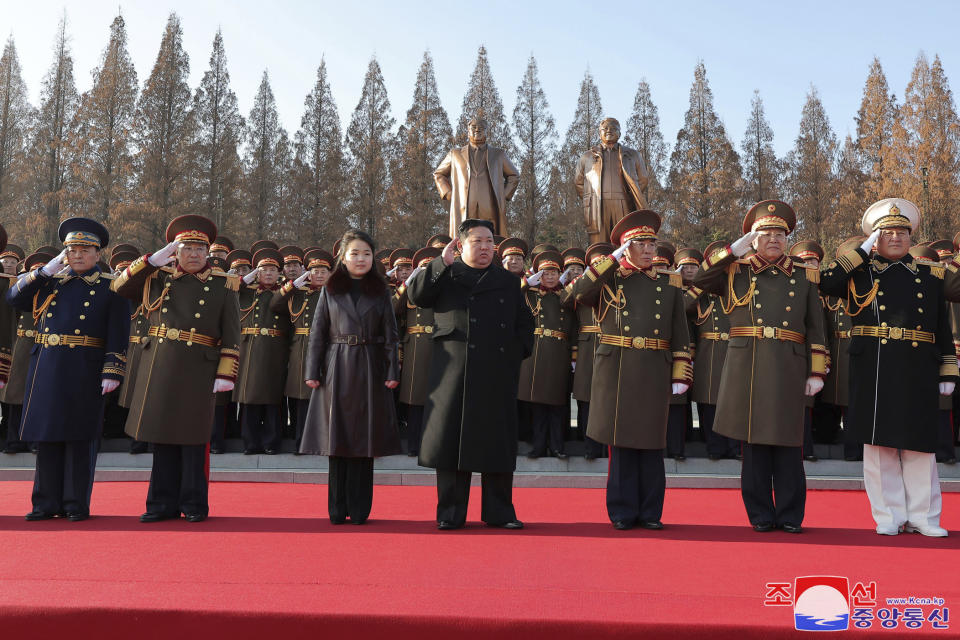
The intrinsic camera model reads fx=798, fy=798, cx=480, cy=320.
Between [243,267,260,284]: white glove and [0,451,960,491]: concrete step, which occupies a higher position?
[243,267,260,284]: white glove

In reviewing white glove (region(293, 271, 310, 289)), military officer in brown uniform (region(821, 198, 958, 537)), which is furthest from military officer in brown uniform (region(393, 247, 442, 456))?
military officer in brown uniform (region(821, 198, 958, 537))

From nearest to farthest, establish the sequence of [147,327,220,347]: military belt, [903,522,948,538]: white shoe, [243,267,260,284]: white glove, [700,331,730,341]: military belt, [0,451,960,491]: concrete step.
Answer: [903,522,948,538]: white shoe
[147,327,220,347]: military belt
[0,451,960,491]: concrete step
[700,331,730,341]: military belt
[243,267,260,284]: white glove

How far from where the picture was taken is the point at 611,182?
11.4 metres

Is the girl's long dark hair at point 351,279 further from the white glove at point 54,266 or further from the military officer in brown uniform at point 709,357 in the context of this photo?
the military officer in brown uniform at point 709,357

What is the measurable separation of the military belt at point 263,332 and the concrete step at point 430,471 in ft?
4.49

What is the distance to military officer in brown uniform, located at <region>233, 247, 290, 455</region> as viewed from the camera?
28.1 feet

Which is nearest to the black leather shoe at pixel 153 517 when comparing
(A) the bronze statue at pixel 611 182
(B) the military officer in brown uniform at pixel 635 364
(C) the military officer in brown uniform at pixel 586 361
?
(B) the military officer in brown uniform at pixel 635 364

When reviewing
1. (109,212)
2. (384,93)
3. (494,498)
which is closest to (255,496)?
(494,498)

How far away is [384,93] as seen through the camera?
39.6 m

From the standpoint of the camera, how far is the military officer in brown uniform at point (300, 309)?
28.0 ft

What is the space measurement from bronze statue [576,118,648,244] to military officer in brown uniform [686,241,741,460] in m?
3.13

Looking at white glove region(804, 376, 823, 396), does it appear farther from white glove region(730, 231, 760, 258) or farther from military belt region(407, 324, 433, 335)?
military belt region(407, 324, 433, 335)

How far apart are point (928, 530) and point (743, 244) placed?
7.12 feet

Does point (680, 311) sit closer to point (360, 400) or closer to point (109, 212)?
point (360, 400)
